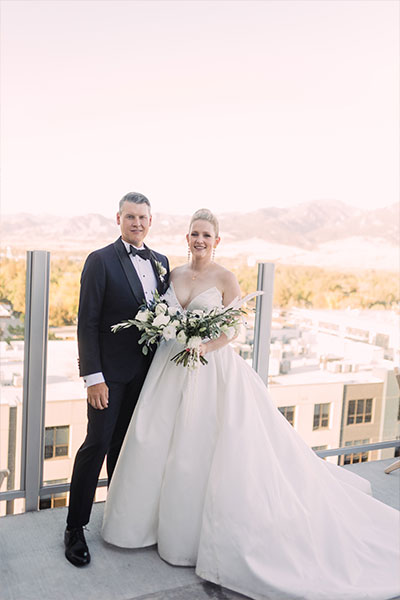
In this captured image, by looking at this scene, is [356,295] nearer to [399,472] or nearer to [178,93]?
[178,93]

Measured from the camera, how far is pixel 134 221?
2557mm

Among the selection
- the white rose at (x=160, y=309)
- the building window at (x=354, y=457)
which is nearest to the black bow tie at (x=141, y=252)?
the white rose at (x=160, y=309)

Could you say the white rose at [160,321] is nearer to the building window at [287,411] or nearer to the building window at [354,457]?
the building window at [287,411]

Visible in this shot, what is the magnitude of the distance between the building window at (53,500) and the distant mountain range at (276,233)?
15.6 meters

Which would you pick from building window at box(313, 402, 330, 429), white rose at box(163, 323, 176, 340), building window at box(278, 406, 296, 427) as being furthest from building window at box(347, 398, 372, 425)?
white rose at box(163, 323, 176, 340)

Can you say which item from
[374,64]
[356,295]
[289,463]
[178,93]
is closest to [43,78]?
[178,93]

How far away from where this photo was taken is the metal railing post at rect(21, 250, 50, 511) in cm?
276

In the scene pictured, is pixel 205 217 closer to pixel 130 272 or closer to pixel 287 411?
pixel 130 272

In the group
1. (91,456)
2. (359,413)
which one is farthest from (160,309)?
(359,413)

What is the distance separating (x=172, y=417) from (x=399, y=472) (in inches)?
87.1

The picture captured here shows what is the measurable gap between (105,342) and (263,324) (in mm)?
1251

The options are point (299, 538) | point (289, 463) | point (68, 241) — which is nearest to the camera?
point (299, 538)

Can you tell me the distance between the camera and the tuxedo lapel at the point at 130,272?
255 cm

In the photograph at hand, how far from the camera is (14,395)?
9.50 feet
